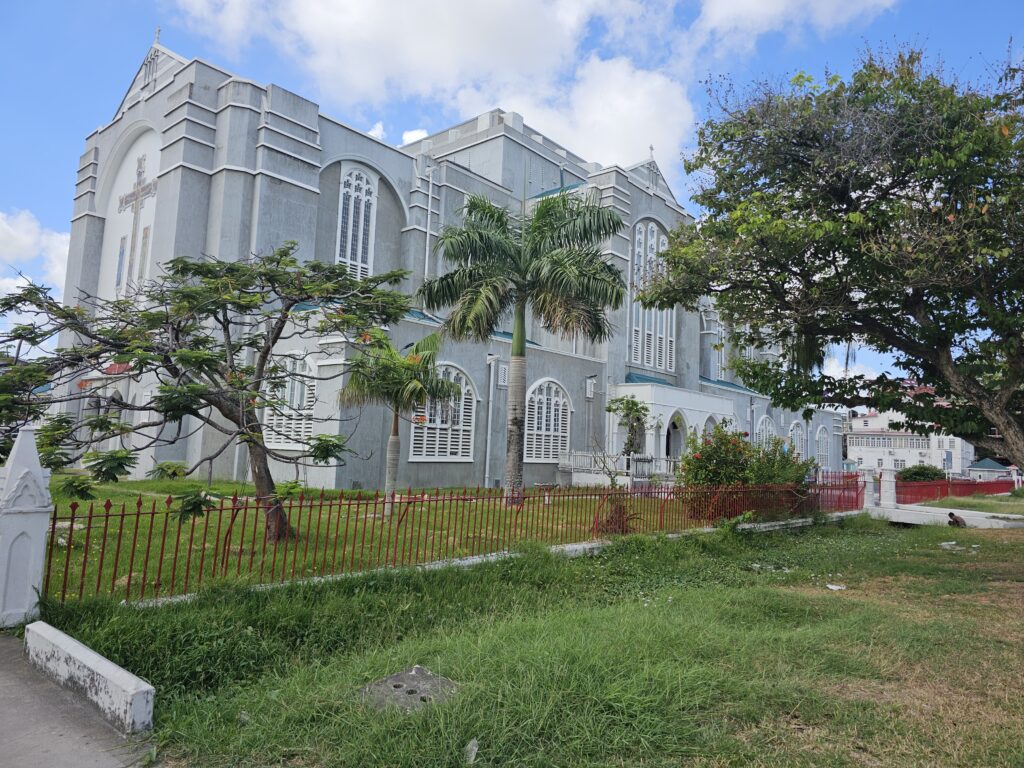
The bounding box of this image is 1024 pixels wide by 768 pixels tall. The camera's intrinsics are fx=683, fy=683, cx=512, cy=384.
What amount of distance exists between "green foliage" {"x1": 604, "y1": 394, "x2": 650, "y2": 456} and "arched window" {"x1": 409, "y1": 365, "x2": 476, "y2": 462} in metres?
5.97

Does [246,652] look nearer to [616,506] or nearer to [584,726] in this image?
[584,726]

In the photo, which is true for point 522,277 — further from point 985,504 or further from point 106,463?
point 985,504

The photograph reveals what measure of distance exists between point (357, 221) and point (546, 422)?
9002 millimetres

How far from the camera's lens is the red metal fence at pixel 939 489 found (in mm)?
22688

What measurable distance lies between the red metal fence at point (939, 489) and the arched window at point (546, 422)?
10818 mm

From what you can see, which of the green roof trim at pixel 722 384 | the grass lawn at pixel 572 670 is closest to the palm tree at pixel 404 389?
the grass lawn at pixel 572 670

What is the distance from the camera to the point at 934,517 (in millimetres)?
18703

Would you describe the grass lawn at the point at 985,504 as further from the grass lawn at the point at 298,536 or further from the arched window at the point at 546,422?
the grass lawn at the point at 298,536

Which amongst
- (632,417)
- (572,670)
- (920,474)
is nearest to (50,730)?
(572,670)

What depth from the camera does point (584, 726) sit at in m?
3.78

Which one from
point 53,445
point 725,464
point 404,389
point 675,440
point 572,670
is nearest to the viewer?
point 572,670

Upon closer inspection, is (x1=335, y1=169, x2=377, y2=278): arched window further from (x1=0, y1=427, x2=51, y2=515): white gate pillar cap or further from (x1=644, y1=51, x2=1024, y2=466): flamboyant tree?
(x1=0, y1=427, x2=51, y2=515): white gate pillar cap

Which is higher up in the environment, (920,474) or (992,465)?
(992,465)

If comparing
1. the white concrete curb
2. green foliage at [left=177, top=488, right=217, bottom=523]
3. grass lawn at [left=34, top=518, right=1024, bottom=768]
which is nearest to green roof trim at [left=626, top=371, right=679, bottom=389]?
grass lawn at [left=34, top=518, right=1024, bottom=768]
